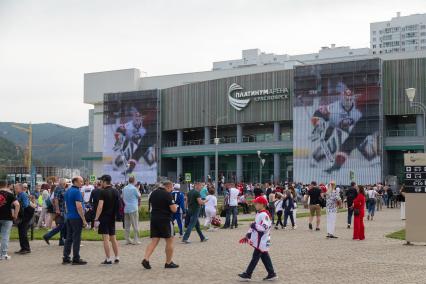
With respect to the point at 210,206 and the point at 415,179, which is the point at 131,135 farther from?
the point at 415,179

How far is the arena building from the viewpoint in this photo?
68.3 meters

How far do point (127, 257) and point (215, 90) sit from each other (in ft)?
226

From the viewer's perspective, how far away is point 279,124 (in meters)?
77.9

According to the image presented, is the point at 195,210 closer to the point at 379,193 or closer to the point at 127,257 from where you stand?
the point at 127,257

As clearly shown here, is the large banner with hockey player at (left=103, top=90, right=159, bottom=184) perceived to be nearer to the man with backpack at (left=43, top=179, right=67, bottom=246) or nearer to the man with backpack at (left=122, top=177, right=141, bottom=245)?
the man with backpack at (left=43, top=179, right=67, bottom=246)

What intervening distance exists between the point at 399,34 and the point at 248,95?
348 feet

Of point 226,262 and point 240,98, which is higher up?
point 240,98

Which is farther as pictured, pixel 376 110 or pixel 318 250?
pixel 376 110

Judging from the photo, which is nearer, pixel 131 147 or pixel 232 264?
pixel 232 264

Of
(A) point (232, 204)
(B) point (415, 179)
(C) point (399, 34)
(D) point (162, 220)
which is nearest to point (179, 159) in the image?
(A) point (232, 204)

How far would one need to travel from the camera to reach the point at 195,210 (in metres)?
19.6

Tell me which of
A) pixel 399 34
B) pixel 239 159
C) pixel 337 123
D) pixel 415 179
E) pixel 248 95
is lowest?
pixel 415 179

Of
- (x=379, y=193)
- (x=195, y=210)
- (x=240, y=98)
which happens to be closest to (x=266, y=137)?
(x=240, y=98)

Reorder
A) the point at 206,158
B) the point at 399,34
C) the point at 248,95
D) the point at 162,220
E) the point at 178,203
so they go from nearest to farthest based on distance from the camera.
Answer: the point at 162,220 → the point at 178,203 → the point at 248,95 → the point at 206,158 → the point at 399,34
